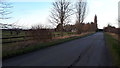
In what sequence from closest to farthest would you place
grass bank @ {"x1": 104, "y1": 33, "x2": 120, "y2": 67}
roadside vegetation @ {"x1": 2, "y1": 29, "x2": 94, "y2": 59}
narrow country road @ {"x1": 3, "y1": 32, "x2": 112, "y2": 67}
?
narrow country road @ {"x1": 3, "y1": 32, "x2": 112, "y2": 67}, grass bank @ {"x1": 104, "y1": 33, "x2": 120, "y2": 67}, roadside vegetation @ {"x1": 2, "y1": 29, "x2": 94, "y2": 59}

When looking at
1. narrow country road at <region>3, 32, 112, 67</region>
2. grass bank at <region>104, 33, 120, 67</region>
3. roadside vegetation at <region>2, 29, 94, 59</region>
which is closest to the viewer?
narrow country road at <region>3, 32, 112, 67</region>

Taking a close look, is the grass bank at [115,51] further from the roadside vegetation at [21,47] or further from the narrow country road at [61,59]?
the roadside vegetation at [21,47]

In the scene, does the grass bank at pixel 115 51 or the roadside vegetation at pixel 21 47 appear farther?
the roadside vegetation at pixel 21 47

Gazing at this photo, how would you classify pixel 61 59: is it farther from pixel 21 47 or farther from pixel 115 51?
pixel 21 47

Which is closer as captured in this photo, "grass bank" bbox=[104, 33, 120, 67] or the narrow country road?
the narrow country road

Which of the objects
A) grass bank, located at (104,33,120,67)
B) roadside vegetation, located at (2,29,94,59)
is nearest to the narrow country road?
grass bank, located at (104,33,120,67)

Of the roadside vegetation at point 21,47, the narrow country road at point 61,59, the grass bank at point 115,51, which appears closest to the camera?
the narrow country road at point 61,59

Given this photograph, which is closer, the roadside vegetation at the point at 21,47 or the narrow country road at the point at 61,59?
the narrow country road at the point at 61,59

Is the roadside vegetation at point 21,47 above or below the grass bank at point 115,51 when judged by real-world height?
above

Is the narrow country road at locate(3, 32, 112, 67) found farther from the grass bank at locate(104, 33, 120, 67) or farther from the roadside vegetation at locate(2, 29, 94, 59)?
the roadside vegetation at locate(2, 29, 94, 59)

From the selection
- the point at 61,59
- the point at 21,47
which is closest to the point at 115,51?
the point at 61,59

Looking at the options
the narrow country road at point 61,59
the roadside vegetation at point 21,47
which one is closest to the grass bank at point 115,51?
the narrow country road at point 61,59

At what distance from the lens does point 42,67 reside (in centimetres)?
735

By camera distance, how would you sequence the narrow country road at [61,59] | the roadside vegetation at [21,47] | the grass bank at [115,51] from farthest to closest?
the roadside vegetation at [21,47] < the grass bank at [115,51] < the narrow country road at [61,59]
